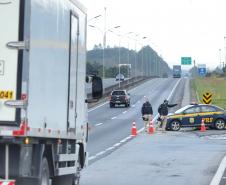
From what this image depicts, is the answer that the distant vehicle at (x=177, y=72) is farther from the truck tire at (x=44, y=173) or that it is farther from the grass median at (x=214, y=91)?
the truck tire at (x=44, y=173)

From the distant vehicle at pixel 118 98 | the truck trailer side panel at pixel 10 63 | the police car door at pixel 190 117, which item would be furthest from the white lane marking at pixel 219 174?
the distant vehicle at pixel 118 98

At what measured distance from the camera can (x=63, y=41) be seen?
11117mm

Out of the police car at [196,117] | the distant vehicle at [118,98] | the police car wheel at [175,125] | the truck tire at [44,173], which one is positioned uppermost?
the distant vehicle at [118,98]

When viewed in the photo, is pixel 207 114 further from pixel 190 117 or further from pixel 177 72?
pixel 177 72

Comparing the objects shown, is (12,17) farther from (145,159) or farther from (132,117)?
(132,117)

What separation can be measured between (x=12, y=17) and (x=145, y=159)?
46.5ft

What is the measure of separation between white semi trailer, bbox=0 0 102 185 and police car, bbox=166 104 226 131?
95.1 ft

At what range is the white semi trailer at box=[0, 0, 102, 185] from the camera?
8898mm

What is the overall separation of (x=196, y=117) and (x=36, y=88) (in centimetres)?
3231

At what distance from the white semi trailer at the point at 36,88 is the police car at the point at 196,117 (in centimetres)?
2899

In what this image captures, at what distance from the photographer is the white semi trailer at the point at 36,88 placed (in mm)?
8898

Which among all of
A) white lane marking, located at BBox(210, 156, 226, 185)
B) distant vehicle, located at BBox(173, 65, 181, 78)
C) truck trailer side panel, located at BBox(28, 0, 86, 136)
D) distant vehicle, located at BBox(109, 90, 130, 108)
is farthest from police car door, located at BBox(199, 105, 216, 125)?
distant vehicle, located at BBox(173, 65, 181, 78)

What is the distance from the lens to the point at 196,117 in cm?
4116

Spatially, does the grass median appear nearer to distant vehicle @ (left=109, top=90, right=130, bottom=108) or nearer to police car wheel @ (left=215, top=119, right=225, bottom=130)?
distant vehicle @ (left=109, top=90, right=130, bottom=108)
